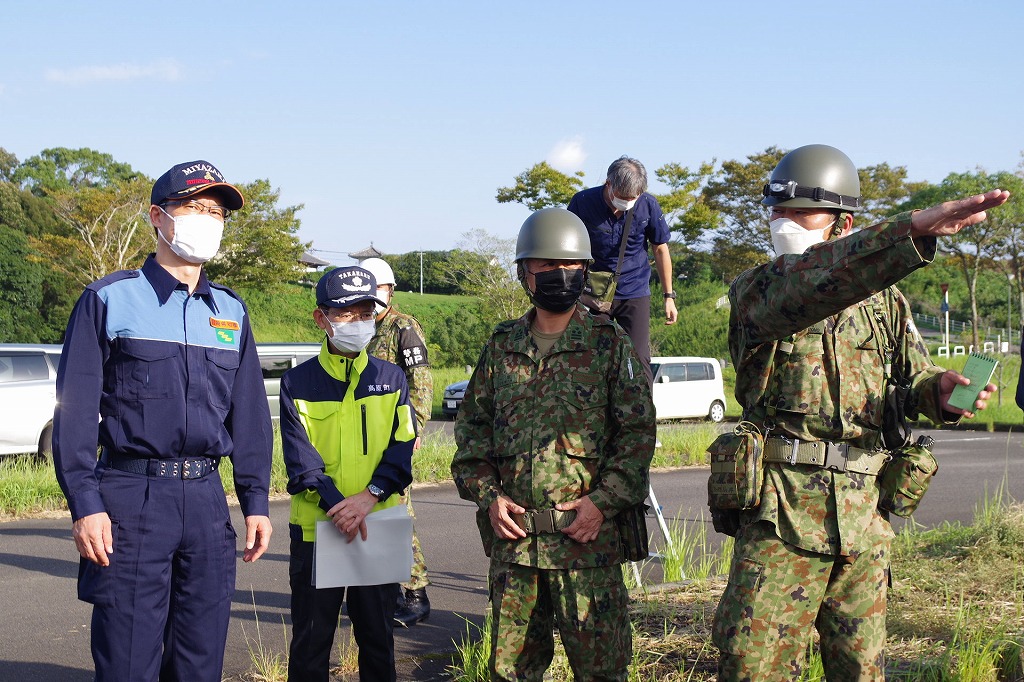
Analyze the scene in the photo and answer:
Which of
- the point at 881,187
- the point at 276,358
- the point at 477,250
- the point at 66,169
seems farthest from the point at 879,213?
the point at 66,169

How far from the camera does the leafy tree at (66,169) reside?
62956 millimetres

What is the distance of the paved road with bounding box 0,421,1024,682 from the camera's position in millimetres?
5332

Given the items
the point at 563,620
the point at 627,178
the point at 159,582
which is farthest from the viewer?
the point at 627,178

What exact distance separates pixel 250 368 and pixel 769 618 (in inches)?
86.5

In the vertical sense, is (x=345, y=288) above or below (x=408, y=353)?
above

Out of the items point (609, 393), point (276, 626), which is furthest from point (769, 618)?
point (276, 626)

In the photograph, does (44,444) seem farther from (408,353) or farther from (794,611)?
(794,611)

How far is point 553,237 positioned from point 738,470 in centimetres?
124

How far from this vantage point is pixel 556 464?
12.0 ft

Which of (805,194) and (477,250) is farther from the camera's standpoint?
(477,250)

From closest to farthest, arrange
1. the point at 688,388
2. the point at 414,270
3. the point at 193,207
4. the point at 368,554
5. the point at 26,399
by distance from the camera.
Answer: the point at 193,207 → the point at 368,554 → the point at 26,399 → the point at 688,388 → the point at 414,270

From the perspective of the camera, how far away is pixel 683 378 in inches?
974

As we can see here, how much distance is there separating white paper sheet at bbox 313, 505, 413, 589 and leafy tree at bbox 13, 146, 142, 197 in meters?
62.1

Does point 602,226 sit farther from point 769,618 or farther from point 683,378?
point 683,378
